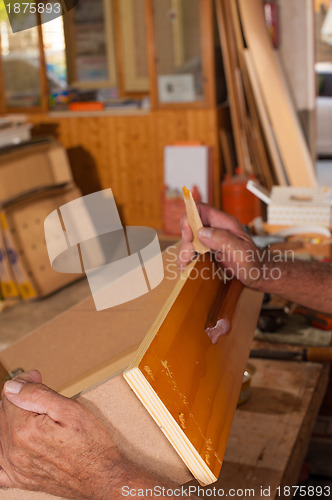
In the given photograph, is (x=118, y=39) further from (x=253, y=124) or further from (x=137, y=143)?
(x=253, y=124)

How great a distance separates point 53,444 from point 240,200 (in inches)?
169

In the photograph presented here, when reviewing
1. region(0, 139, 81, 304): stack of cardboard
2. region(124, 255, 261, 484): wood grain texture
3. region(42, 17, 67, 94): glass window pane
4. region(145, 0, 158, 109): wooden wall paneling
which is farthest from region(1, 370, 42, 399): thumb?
region(42, 17, 67, 94): glass window pane

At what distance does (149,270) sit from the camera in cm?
131

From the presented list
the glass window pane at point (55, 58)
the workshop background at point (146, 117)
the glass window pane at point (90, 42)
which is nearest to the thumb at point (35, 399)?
the workshop background at point (146, 117)

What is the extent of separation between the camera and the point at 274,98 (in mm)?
4949

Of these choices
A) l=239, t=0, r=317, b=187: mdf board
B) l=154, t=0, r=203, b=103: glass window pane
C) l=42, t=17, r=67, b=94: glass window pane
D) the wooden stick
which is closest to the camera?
the wooden stick

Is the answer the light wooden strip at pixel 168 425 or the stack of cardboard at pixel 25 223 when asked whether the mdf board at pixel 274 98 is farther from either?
the light wooden strip at pixel 168 425

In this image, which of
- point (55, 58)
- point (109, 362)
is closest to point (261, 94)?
point (55, 58)

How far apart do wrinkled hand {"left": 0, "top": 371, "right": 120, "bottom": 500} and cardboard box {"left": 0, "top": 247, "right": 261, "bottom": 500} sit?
29 mm

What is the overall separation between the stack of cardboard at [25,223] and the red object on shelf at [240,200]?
1288 millimetres

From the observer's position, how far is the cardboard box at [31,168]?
4285mm

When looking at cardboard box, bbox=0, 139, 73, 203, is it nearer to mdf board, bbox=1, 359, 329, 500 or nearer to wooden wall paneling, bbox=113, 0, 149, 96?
wooden wall paneling, bbox=113, 0, 149, 96

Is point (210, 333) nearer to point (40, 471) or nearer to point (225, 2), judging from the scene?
point (40, 471)

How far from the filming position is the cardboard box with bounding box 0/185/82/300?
4.10m
